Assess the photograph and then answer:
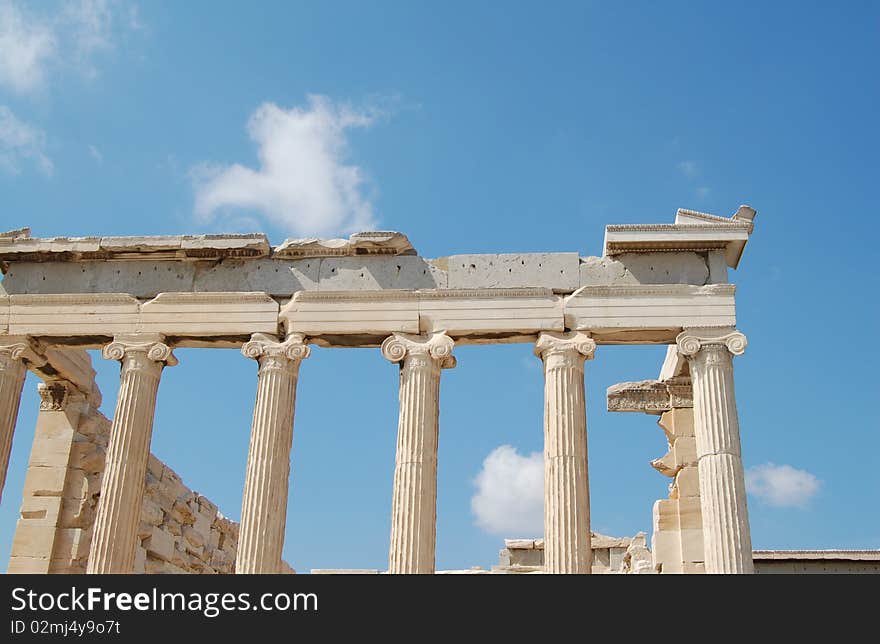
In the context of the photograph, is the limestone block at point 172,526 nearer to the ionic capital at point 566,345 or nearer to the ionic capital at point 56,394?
the ionic capital at point 56,394

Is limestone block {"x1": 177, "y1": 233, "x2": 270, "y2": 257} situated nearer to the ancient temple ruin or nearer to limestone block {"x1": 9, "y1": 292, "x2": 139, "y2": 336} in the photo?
the ancient temple ruin

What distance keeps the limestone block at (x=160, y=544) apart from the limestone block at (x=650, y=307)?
12070 mm

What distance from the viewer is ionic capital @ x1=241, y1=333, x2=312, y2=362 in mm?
20141

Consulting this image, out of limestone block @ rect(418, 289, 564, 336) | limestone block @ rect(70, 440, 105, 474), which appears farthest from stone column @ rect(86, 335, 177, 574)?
limestone block @ rect(418, 289, 564, 336)

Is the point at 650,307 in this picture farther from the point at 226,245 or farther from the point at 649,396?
the point at 226,245

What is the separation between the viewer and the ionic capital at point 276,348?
2014 cm

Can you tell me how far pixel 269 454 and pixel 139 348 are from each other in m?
3.39

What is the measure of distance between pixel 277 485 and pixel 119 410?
339cm

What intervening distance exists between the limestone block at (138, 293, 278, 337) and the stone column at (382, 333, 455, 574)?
8.03ft

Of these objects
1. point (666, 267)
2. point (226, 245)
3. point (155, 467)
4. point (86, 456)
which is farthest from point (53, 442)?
point (666, 267)

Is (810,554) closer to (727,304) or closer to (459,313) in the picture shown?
(727,304)

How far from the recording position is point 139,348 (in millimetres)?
20422

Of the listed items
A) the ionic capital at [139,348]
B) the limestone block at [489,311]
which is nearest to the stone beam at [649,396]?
the limestone block at [489,311]
